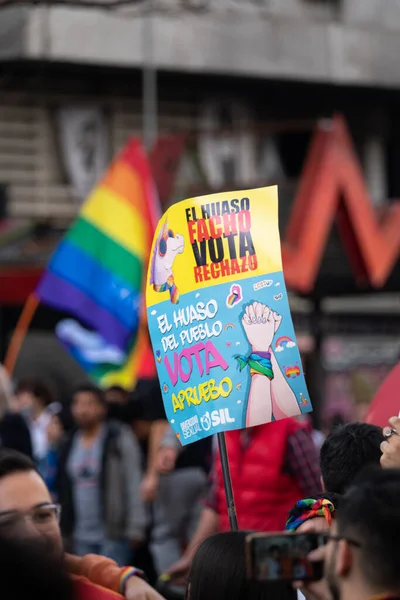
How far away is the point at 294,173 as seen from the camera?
73.5 ft

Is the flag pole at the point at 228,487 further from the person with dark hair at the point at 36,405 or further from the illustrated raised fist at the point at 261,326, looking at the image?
the person with dark hair at the point at 36,405

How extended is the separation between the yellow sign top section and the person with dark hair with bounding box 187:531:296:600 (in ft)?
3.17

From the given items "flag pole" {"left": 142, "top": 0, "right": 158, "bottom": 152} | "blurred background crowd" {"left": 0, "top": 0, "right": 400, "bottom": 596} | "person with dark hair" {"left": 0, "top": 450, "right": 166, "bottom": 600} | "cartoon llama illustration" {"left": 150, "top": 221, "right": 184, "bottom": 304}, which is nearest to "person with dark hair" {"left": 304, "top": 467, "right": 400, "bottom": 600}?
"person with dark hair" {"left": 0, "top": 450, "right": 166, "bottom": 600}

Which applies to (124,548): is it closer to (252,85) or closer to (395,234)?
(395,234)

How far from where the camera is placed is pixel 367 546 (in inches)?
86.2

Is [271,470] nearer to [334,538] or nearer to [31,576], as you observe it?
[334,538]

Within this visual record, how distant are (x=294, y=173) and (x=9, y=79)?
17.5 feet

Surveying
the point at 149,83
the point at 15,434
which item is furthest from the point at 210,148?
the point at 15,434

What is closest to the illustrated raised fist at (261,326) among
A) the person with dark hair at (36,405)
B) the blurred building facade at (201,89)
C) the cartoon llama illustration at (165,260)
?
the cartoon llama illustration at (165,260)

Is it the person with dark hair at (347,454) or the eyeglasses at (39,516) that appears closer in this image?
the eyeglasses at (39,516)

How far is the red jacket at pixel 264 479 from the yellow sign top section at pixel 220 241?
1.52m

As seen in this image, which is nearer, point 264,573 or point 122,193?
point 264,573

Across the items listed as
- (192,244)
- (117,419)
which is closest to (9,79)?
(117,419)

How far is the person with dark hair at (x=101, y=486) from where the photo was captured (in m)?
7.59
